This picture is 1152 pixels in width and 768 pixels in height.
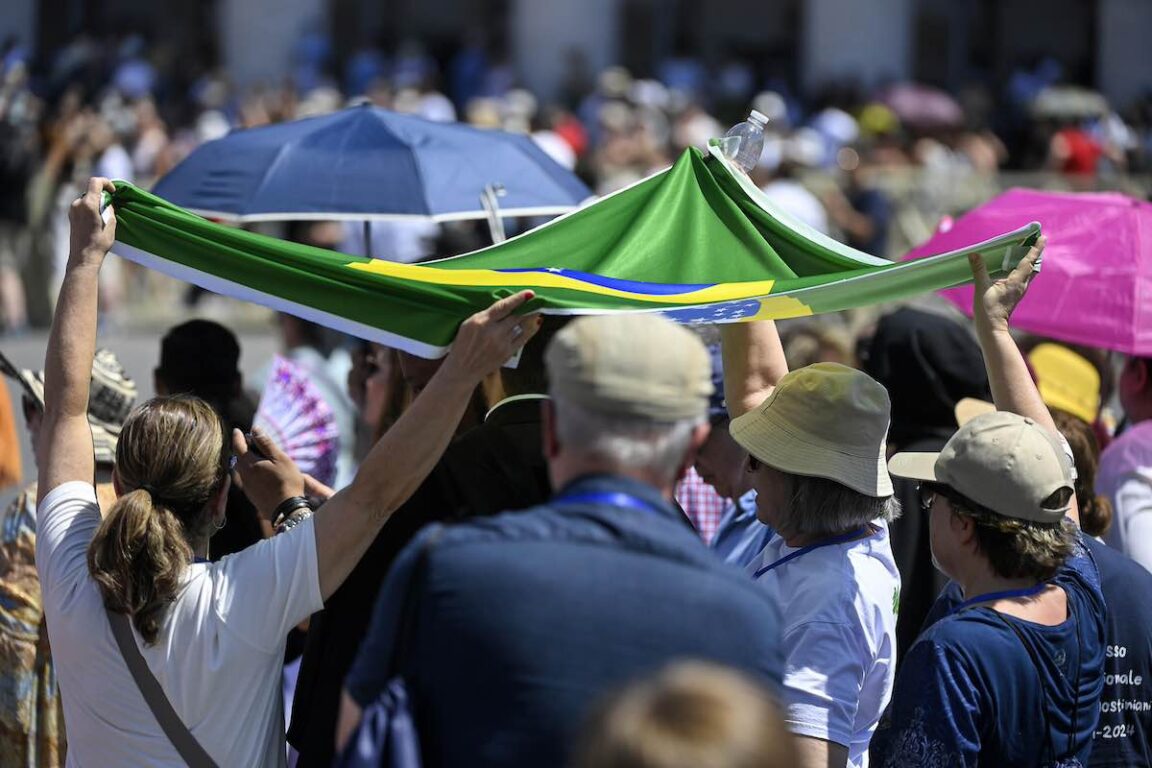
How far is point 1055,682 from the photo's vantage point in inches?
118

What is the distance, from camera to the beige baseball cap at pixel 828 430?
126 inches

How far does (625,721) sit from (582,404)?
66 centimetres

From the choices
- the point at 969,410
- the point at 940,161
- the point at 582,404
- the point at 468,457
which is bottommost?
the point at 940,161

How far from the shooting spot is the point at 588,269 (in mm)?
3742

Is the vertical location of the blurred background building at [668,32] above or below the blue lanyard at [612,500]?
below

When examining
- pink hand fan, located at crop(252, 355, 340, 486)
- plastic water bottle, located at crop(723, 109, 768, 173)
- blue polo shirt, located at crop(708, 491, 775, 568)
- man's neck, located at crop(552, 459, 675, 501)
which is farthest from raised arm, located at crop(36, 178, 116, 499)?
pink hand fan, located at crop(252, 355, 340, 486)

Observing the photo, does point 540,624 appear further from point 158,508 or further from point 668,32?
point 668,32

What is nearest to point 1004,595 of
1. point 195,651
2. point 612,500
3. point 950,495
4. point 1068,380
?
point 950,495

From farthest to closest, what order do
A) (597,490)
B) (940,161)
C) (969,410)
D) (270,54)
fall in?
(270,54) → (940,161) → (969,410) → (597,490)

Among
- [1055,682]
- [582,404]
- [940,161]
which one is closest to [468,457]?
[582,404]

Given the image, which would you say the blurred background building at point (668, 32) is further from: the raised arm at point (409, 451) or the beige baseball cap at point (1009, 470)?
the raised arm at point (409, 451)

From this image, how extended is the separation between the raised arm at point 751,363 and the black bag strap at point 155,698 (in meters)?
1.51

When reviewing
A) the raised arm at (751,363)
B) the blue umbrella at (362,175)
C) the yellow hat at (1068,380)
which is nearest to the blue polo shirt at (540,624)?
the raised arm at (751,363)

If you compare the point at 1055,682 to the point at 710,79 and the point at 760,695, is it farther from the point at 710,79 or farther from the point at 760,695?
the point at 710,79
